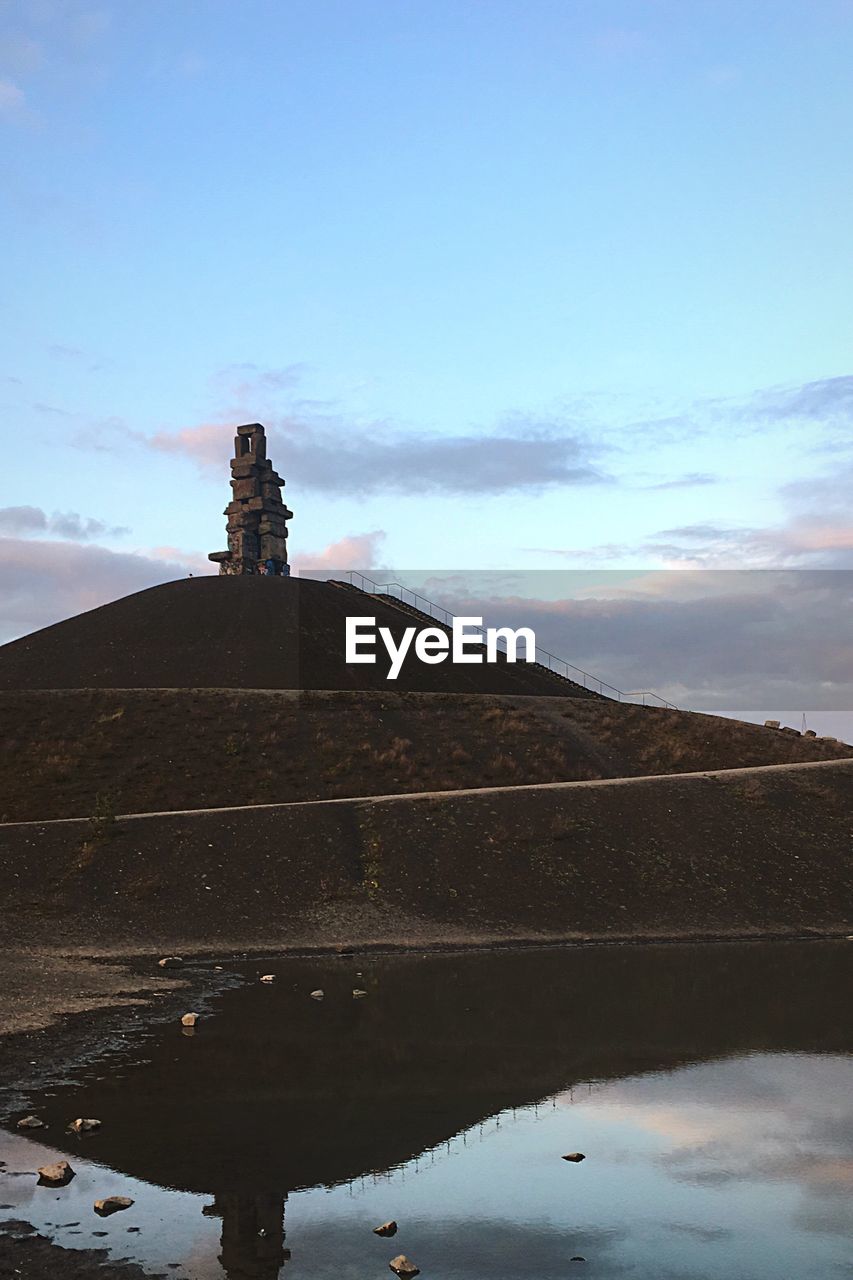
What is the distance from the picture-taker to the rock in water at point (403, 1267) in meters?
9.50

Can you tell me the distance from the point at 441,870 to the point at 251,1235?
22.1 m

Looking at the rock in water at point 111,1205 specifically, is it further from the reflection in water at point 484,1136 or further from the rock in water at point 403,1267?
the rock in water at point 403,1267

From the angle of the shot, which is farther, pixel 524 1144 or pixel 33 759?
pixel 33 759

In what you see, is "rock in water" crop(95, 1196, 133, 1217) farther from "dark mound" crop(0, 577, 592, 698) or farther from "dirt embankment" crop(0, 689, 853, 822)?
"dark mound" crop(0, 577, 592, 698)

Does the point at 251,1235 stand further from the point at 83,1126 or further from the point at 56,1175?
the point at 83,1126

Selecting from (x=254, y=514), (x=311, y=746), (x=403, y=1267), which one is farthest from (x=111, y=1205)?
(x=254, y=514)

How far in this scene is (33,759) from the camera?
47875 mm

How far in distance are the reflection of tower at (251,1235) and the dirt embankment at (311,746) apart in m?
32.1

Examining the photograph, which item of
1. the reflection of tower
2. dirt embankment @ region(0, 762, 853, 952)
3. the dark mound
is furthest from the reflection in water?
the dark mound

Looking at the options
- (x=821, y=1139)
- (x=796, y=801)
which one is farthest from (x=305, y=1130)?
(x=796, y=801)

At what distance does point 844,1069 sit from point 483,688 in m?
53.5

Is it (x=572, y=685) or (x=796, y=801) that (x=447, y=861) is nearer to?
(x=796, y=801)

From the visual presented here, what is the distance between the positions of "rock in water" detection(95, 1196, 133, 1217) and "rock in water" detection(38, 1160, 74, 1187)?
0.77 metres

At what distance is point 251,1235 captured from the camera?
34.2ft
